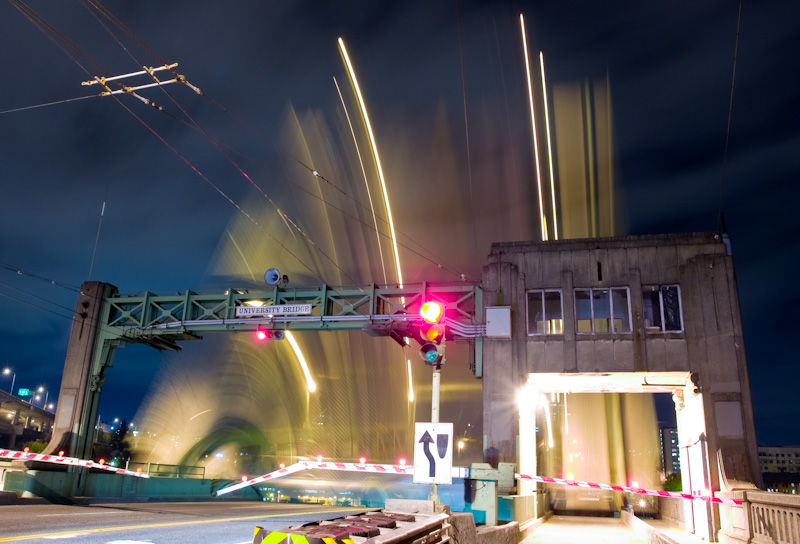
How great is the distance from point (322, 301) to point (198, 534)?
671 inches

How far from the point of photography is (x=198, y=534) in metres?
12.1

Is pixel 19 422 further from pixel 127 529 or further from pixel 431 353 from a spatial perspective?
pixel 431 353

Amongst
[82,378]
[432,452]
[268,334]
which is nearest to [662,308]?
[432,452]

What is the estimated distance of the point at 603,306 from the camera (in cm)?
2503

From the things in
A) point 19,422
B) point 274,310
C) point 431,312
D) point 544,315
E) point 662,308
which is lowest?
point 19,422

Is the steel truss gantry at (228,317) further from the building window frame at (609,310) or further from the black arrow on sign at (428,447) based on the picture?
the black arrow on sign at (428,447)

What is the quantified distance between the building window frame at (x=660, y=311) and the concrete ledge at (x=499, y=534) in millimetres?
11831

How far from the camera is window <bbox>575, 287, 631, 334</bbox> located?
80.7 ft

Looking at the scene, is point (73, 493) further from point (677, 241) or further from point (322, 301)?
point (677, 241)

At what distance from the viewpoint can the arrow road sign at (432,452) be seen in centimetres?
965

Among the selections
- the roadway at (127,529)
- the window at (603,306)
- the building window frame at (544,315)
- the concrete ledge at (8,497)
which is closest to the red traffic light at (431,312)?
A: the roadway at (127,529)

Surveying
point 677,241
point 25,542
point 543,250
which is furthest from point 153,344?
point 677,241

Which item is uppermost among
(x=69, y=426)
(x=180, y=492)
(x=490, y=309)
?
(x=490, y=309)

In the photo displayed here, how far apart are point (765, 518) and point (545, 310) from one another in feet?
43.3
